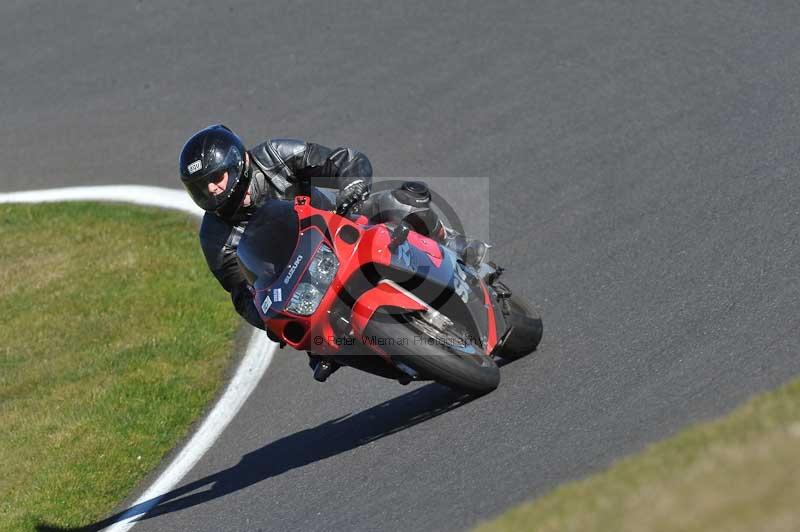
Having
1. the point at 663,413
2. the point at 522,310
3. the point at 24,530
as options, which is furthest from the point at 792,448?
the point at 24,530

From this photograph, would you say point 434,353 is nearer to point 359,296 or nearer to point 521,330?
point 359,296

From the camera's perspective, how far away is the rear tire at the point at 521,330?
772 cm

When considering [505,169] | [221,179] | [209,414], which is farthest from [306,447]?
[505,169]

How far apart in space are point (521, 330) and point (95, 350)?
402 cm

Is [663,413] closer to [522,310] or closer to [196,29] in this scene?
[522,310]

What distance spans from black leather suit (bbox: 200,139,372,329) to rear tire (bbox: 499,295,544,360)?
123cm

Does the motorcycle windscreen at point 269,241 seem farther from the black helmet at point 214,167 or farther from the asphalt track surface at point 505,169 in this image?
the asphalt track surface at point 505,169

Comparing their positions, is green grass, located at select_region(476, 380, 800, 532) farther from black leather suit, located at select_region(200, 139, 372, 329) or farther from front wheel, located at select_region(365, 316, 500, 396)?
black leather suit, located at select_region(200, 139, 372, 329)

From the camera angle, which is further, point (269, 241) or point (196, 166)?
point (196, 166)

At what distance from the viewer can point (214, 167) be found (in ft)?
23.7

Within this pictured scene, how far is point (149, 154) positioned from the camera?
1317 centimetres

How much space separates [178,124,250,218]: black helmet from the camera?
7.24 metres

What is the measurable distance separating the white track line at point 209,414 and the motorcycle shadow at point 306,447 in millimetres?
68

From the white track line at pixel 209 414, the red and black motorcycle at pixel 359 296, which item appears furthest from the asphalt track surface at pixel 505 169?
the red and black motorcycle at pixel 359 296
